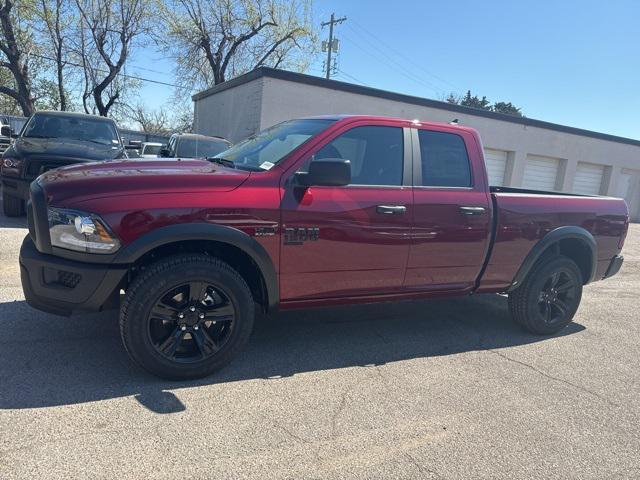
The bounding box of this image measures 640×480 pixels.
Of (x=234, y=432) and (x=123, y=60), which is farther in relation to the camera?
(x=123, y=60)

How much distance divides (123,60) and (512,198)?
24.6 metres

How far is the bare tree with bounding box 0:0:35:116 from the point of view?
19.9 m

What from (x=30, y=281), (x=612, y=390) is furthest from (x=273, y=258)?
(x=612, y=390)

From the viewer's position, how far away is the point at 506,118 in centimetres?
1880

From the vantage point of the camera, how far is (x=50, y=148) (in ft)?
26.4

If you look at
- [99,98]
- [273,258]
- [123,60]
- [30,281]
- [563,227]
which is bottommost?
[30,281]

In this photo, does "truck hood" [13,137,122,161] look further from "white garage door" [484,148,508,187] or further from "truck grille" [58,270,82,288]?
"white garage door" [484,148,508,187]

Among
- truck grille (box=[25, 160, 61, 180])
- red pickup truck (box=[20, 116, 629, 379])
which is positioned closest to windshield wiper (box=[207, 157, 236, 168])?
red pickup truck (box=[20, 116, 629, 379])

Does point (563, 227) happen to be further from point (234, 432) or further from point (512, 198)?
point (234, 432)

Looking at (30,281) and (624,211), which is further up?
(624,211)

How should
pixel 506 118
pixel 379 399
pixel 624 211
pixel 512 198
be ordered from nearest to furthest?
pixel 379 399 < pixel 512 198 < pixel 624 211 < pixel 506 118

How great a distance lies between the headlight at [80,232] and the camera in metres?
3.00

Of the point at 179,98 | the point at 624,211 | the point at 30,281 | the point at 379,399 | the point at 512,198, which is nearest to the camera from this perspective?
the point at 30,281

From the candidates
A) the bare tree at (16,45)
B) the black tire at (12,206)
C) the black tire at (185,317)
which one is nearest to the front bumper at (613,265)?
the black tire at (185,317)
